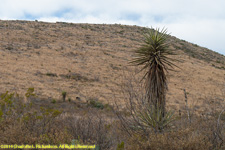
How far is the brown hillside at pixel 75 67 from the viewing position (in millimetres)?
19188

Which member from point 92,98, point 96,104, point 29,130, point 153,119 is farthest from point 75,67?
point 153,119

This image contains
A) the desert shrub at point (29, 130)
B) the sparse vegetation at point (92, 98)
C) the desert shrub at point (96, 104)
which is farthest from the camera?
the desert shrub at point (96, 104)

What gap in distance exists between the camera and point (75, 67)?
26109 mm

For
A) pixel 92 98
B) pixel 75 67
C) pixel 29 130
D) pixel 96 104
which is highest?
pixel 75 67

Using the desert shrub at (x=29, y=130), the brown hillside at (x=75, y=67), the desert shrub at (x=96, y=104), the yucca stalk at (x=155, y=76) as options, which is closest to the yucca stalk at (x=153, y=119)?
the yucca stalk at (x=155, y=76)

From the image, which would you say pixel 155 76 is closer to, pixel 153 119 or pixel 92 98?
pixel 153 119

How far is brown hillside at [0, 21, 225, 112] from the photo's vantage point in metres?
19.2

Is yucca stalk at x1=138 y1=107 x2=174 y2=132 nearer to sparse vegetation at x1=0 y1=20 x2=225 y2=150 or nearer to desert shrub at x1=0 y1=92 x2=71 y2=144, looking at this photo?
sparse vegetation at x1=0 y1=20 x2=225 y2=150

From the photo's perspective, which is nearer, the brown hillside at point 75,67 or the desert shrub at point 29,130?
the desert shrub at point 29,130

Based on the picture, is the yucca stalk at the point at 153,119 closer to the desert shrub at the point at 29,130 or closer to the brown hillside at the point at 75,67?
the desert shrub at the point at 29,130

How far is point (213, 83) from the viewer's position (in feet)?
94.9

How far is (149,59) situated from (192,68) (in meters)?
29.7

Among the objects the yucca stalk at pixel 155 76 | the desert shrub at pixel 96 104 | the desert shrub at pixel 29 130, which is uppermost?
the yucca stalk at pixel 155 76

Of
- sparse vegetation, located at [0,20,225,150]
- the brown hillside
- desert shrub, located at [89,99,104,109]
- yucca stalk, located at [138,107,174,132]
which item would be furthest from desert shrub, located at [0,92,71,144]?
desert shrub, located at [89,99,104,109]
